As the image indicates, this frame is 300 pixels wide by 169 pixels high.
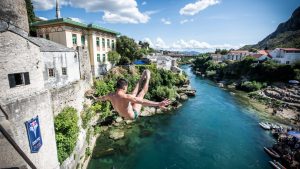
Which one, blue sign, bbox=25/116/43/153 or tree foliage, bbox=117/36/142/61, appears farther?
tree foliage, bbox=117/36/142/61

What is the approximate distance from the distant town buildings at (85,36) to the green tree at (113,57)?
531mm

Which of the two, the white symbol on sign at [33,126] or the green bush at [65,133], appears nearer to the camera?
the white symbol on sign at [33,126]

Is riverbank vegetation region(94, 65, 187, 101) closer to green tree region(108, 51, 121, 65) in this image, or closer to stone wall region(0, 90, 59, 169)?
green tree region(108, 51, 121, 65)

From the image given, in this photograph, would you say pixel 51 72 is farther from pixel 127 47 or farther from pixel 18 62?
pixel 127 47

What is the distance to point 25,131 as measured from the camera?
706cm

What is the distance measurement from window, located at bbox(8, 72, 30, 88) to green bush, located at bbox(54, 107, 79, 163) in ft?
12.7

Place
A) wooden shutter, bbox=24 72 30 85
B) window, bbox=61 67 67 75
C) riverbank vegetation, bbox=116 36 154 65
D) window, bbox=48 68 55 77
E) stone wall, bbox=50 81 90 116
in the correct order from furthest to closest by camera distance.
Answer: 1. riverbank vegetation, bbox=116 36 154 65
2. window, bbox=61 67 67 75
3. window, bbox=48 68 55 77
4. stone wall, bbox=50 81 90 116
5. wooden shutter, bbox=24 72 30 85

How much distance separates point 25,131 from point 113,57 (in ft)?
63.1

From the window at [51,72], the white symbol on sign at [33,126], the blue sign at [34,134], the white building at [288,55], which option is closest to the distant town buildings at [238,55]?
the white building at [288,55]

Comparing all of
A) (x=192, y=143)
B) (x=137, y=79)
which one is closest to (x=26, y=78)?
(x=192, y=143)

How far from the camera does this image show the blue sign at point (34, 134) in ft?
23.7

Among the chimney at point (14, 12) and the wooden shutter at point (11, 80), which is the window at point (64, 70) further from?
the wooden shutter at point (11, 80)

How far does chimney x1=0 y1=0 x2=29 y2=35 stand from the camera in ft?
26.4

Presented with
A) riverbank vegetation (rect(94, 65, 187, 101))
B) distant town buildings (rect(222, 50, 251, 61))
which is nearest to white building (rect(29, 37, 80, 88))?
riverbank vegetation (rect(94, 65, 187, 101))
